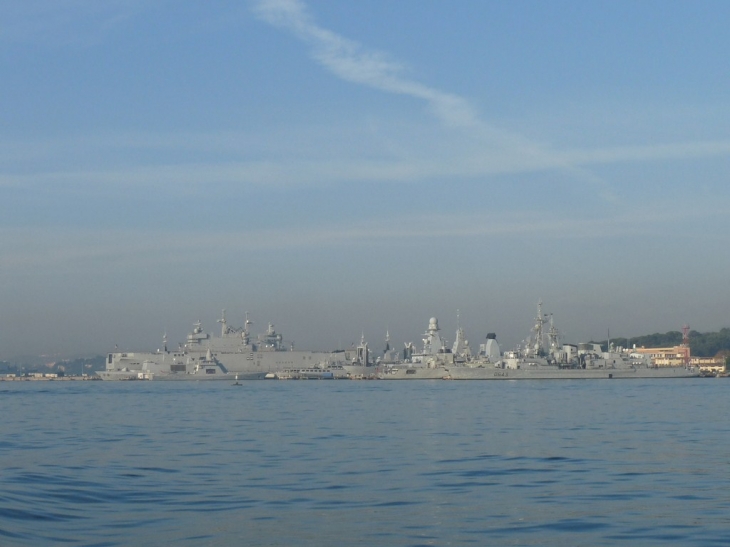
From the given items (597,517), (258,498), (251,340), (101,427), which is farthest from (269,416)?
(251,340)

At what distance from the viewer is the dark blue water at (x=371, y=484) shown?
505 inches

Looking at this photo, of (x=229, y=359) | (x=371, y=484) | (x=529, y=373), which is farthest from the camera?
(x=229, y=359)

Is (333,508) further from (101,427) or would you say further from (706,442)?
(101,427)

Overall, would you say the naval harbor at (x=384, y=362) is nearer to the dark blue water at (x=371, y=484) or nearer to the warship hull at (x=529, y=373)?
the warship hull at (x=529, y=373)

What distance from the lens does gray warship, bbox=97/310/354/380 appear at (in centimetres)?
13200

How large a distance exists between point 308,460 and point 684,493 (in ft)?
29.2

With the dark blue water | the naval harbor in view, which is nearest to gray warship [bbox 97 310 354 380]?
the naval harbor

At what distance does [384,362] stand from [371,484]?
127 metres

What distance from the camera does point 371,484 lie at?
57.0 ft

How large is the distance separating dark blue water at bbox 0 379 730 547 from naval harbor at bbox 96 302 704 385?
272ft

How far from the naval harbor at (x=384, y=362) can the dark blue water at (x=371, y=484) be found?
82885mm

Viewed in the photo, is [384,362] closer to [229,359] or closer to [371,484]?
[229,359]

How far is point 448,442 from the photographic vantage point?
84.3ft

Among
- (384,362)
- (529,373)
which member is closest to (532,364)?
(529,373)
